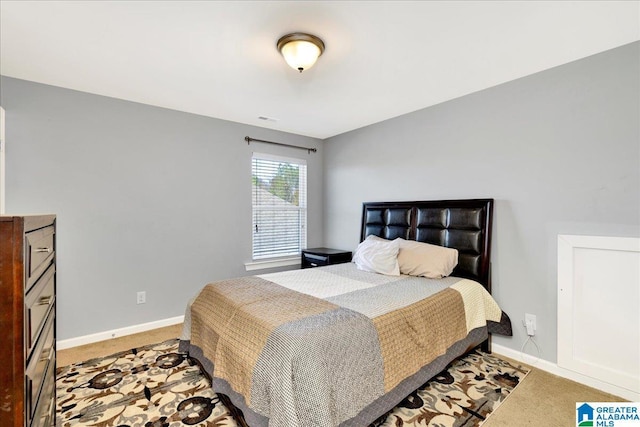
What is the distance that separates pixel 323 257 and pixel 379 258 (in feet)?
3.69

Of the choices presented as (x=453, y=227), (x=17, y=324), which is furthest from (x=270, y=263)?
(x=17, y=324)

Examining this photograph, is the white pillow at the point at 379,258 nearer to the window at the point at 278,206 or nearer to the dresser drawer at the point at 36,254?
the window at the point at 278,206

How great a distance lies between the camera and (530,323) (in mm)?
2447

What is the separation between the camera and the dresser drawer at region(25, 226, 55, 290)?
2.90ft

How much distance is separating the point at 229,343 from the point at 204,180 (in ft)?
7.54

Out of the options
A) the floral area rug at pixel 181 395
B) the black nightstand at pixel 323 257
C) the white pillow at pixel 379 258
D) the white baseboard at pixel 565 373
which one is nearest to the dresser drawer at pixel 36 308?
the floral area rug at pixel 181 395

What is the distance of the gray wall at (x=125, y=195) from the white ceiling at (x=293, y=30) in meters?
0.31

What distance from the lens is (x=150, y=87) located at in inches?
107

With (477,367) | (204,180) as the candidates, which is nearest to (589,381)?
(477,367)

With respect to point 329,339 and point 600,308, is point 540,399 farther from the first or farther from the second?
point 329,339

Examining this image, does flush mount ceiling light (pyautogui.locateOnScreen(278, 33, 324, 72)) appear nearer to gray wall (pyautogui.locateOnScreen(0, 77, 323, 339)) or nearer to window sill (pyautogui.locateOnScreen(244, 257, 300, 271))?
gray wall (pyautogui.locateOnScreen(0, 77, 323, 339))

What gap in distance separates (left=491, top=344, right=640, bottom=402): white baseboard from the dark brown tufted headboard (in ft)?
1.86

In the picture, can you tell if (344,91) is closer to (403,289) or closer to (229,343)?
(403,289)

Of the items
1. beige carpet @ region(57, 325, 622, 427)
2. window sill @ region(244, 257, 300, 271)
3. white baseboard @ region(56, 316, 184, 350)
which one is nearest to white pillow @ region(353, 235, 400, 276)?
beige carpet @ region(57, 325, 622, 427)
